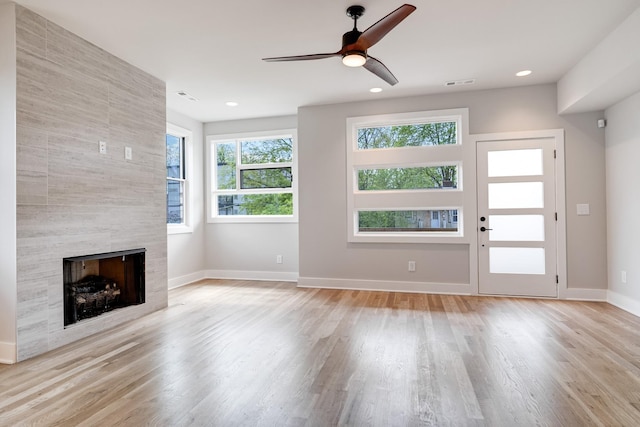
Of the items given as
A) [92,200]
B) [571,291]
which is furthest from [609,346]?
[92,200]

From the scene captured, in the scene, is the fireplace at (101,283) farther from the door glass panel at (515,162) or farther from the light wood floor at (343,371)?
the door glass panel at (515,162)

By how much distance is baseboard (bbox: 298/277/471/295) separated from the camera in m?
4.86

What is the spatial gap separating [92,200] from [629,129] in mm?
5633

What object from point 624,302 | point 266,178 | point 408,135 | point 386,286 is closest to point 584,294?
point 624,302

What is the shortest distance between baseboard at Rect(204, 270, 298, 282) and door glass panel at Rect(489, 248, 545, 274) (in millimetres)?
3006

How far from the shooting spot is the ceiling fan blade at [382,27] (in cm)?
234

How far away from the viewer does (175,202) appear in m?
5.85

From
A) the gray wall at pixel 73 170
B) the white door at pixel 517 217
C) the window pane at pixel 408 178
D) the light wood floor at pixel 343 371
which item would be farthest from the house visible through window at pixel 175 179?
the white door at pixel 517 217

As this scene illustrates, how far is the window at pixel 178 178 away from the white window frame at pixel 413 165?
2.75 m

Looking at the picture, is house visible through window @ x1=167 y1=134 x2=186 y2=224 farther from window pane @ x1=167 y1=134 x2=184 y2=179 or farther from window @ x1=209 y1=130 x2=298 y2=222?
window @ x1=209 y1=130 x2=298 y2=222

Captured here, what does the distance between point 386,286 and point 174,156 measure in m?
3.98

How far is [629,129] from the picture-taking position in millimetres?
3883

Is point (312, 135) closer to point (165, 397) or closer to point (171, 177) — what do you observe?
point (171, 177)

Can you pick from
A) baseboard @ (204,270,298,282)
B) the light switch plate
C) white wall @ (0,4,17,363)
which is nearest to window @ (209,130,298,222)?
baseboard @ (204,270,298,282)
